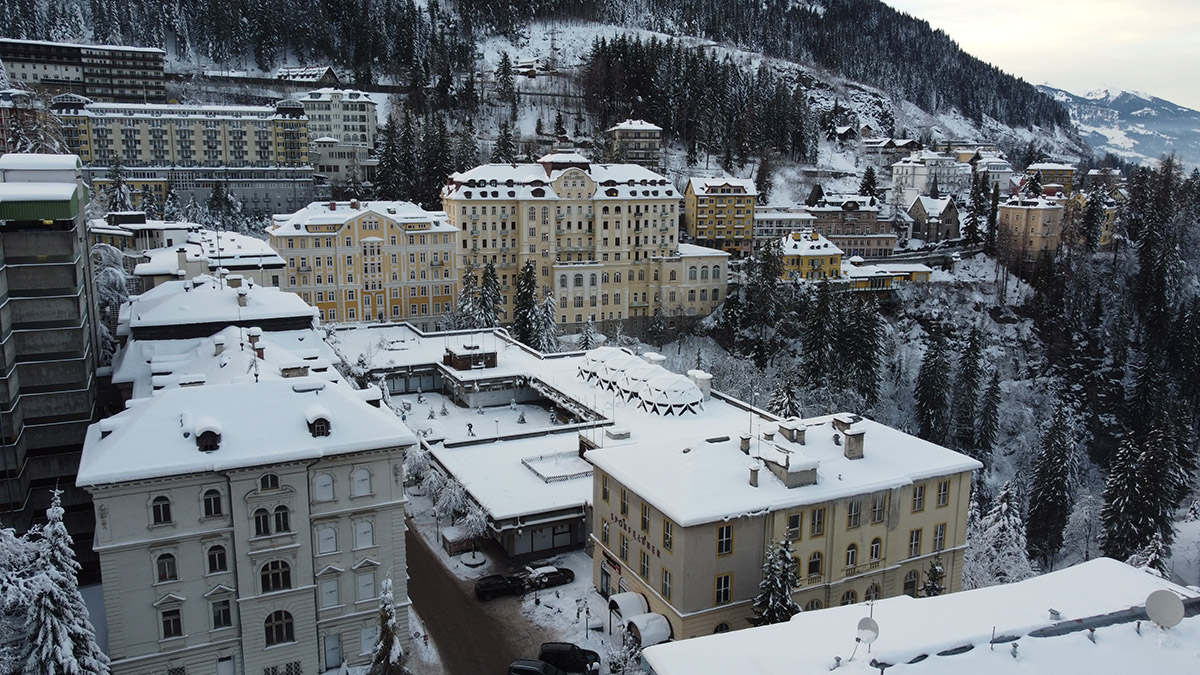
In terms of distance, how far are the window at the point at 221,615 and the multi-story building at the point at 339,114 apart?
102276 millimetres

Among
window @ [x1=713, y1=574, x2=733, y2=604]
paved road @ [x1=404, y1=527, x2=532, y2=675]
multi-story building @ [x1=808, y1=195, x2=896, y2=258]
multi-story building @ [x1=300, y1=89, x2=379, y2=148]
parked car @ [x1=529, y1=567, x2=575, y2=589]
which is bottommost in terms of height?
paved road @ [x1=404, y1=527, x2=532, y2=675]

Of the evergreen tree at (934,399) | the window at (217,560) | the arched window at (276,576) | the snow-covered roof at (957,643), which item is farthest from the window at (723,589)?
the evergreen tree at (934,399)

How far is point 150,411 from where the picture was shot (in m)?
26.7

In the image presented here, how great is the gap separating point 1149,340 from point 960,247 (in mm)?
25555

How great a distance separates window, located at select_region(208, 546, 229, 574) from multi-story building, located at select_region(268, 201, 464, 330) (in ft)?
167

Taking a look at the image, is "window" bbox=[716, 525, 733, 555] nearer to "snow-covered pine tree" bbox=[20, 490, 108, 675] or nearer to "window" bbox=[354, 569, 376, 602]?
"window" bbox=[354, 569, 376, 602]

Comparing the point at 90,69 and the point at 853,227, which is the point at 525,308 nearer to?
the point at 853,227

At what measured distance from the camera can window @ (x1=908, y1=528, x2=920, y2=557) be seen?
32531 mm

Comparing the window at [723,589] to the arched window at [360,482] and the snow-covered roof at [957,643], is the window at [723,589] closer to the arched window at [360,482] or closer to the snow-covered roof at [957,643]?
the snow-covered roof at [957,643]

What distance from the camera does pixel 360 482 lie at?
28.1 m

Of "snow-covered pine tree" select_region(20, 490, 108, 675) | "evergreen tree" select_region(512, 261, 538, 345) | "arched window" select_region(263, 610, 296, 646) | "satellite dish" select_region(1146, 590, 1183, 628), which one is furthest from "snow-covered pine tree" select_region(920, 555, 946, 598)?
"evergreen tree" select_region(512, 261, 538, 345)

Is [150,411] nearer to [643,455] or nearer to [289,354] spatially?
[289,354]

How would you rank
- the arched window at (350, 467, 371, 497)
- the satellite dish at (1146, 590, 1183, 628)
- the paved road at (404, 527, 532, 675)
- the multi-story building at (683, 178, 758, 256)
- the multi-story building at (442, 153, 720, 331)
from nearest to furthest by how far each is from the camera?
the satellite dish at (1146, 590, 1183, 628)
the arched window at (350, 467, 371, 497)
the paved road at (404, 527, 532, 675)
the multi-story building at (442, 153, 720, 331)
the multi-story building at (683, 178, 758, 256)

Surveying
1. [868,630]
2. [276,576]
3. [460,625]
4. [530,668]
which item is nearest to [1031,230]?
[460,625]
